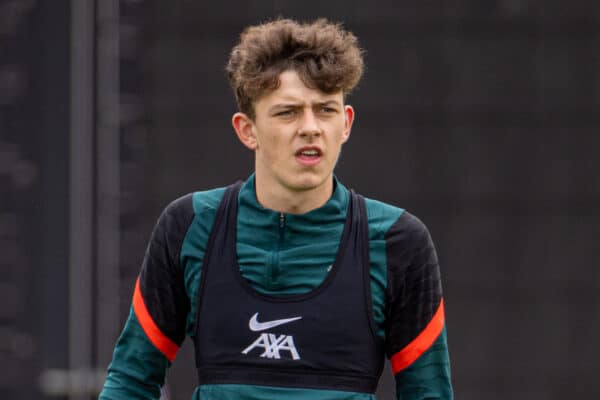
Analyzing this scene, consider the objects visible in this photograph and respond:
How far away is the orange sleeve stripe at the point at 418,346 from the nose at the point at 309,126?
446mm

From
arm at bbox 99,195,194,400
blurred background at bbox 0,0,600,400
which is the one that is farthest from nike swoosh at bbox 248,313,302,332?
blurred background at bbox 0,0,600,400

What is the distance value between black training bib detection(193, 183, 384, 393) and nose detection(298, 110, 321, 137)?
0.75ft

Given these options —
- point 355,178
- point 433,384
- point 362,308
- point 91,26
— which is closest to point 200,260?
point 362,308

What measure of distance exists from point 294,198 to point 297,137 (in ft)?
0.49

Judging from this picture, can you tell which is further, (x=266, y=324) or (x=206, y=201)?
(x=206, y=201)

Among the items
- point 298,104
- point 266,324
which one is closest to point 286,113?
point 298,104

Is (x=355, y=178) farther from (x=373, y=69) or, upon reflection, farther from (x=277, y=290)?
(x=277, y=290)

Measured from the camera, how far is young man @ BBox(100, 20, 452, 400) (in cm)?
275

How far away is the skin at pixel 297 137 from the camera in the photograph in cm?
275

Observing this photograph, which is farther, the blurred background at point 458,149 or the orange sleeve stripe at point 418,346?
the blurred background at point 458,149

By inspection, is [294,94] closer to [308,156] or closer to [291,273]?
[308,156]

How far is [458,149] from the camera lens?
553cm

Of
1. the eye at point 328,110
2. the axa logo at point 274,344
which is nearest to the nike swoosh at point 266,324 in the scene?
the axa logo at point 274,344

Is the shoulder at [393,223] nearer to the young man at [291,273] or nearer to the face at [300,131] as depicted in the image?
the young man at [291,273]
